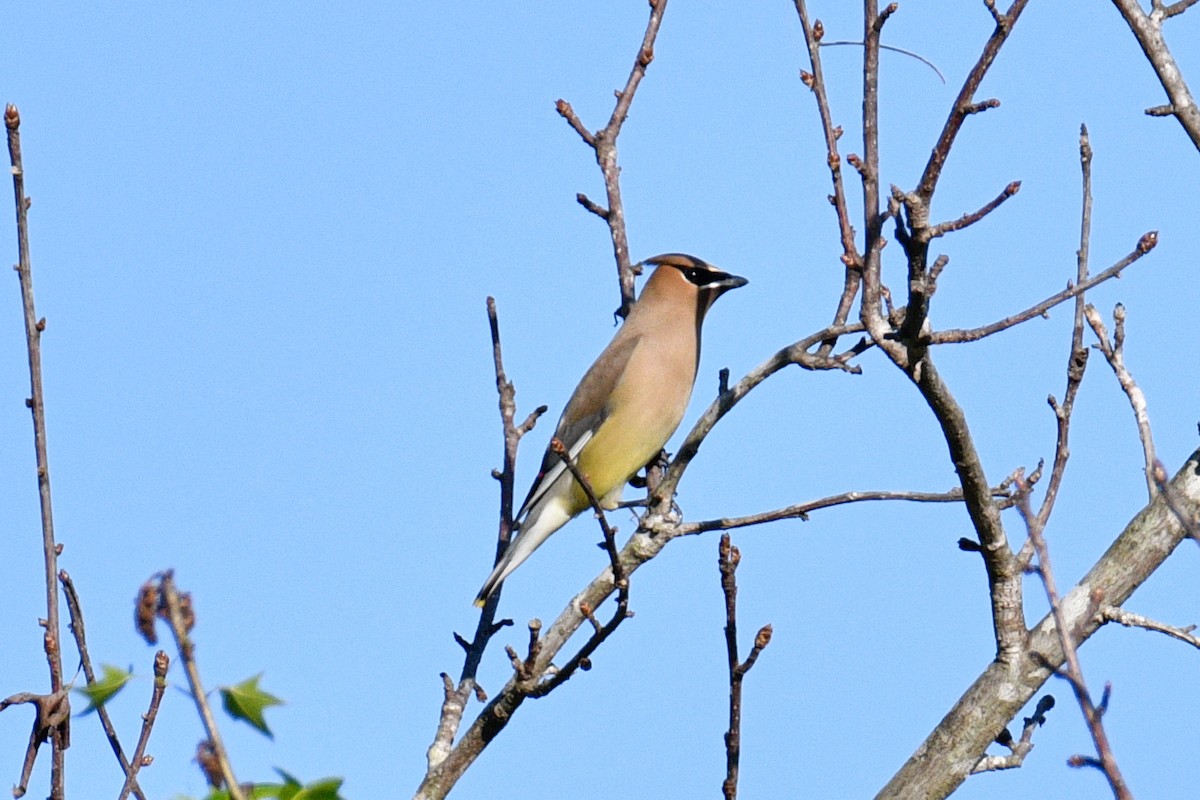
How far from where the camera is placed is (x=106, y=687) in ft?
5.32

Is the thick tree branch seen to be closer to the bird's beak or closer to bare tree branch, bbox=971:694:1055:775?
bare tree branch, bbox=971:694:1055:775

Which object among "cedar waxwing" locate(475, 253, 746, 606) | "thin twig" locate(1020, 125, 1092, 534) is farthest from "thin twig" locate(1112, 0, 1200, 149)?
"cedar waxwing" locate(475, 253, 746, 606)

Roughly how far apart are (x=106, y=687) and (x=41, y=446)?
1001 mm

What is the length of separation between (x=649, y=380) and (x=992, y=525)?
2.64 meters

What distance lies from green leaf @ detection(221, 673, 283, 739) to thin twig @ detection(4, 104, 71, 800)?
755mm

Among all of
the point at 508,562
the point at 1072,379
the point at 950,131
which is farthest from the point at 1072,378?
the point at 508,562

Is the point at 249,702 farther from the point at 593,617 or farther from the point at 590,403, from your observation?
the point at 590,403

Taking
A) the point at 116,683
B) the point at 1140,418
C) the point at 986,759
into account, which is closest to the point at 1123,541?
the point at 1140,418

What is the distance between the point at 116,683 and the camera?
5.35ft

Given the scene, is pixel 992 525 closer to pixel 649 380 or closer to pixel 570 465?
pixel 570 465

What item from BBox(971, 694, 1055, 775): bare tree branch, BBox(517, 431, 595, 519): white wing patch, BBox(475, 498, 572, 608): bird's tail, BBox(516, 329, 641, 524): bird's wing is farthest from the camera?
BBox(516, 329, 641, 524): bird's wing

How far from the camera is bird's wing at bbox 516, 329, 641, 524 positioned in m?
5.82

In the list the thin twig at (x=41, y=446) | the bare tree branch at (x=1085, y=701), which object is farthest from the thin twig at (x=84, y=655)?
the bare tree branch at (x=1085, y=701)

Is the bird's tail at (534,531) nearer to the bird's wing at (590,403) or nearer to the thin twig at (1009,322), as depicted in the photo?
the bird's wing at (590,403)
